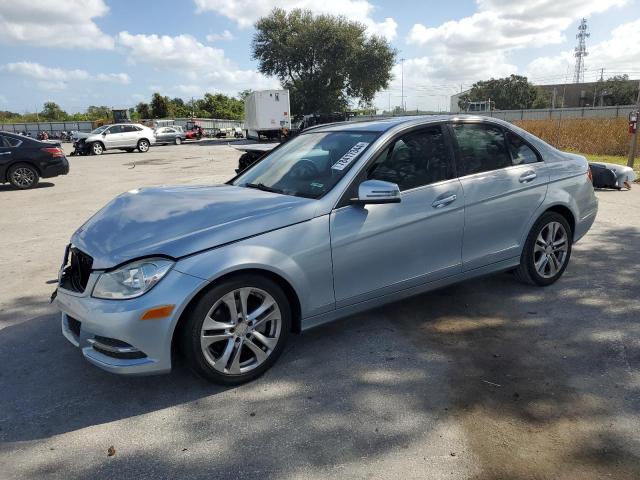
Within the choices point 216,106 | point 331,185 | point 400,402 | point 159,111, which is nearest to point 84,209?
point 331,185

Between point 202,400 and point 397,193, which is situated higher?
point 397,193

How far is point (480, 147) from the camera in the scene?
168 inches

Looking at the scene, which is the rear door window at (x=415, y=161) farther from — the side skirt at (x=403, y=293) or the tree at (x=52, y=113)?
the tree at (x=52, y=113)

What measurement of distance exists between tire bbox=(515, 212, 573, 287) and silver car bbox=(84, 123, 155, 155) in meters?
25.5

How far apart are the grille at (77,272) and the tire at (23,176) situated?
11135 mm

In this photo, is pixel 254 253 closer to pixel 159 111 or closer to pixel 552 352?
pixel 552 352

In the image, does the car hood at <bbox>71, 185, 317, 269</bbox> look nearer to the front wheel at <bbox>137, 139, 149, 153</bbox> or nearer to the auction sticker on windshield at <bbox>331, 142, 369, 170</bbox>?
the auction sticker on windshield at <bbox>331, 142, 369, 170</bbox>

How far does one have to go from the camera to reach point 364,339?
3838 millimetres

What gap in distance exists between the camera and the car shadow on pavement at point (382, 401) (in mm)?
2521

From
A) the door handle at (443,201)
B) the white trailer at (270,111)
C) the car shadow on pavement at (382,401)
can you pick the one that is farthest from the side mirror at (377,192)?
the white trailer at (270,111)

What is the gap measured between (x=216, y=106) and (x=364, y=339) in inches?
3138

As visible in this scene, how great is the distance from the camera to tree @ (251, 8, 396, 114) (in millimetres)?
48281

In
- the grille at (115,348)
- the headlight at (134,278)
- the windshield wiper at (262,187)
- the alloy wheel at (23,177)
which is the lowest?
the grille at (115,348)

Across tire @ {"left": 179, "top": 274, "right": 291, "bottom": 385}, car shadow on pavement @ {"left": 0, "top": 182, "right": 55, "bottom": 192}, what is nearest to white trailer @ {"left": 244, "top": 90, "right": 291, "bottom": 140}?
car shadow on pavement @ {"left": 0, "top": 182, "right": 55, "bottom": 192}
